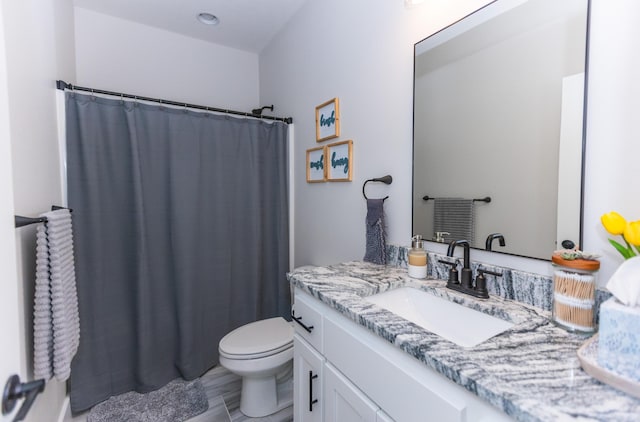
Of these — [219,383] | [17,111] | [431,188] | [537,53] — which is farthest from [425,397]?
[219,383]

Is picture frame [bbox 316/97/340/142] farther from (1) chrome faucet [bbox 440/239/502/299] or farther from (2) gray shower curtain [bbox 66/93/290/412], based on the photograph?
(1) chrome faucet [bbox 440/239/502/299]

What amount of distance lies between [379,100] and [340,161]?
42 cm

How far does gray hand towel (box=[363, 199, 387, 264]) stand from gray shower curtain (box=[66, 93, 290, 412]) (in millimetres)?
1029

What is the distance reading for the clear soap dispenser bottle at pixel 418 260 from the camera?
4.09ft

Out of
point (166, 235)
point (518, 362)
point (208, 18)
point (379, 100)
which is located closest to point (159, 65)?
point (208, 18)

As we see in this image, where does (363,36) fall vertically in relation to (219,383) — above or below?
above

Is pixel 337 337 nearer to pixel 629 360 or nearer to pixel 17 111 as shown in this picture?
pixel 629 360

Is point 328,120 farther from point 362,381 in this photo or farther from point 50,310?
point 50,310

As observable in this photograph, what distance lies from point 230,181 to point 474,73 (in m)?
1.65

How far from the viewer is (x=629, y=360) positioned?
550 mm

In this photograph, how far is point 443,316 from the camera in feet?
3.52

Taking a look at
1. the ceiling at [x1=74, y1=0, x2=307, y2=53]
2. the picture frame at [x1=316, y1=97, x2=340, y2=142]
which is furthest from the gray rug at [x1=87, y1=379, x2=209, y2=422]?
the ceiling at [x1=74, y1=0, x2=307, y2=53]

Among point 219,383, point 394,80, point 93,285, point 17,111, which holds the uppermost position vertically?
point 394,80

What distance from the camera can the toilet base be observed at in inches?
66.9
